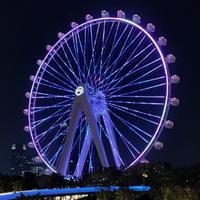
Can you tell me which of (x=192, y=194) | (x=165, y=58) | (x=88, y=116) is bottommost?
(x=192, y=194)

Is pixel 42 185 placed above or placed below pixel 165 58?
below

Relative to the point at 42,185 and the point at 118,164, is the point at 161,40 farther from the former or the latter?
the point at 42,185

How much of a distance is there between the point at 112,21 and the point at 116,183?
10.2 metres

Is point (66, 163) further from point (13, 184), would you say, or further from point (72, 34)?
point (72, 34)

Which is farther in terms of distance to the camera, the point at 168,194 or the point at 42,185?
the point at 42,185

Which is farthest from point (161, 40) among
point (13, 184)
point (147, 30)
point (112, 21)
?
point (13, 184)

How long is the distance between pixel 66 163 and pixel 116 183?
341 centimetres

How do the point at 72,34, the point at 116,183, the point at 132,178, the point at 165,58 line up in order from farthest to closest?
1. the point at 132,178
2. the point at 116,183
3. the point at 72,34
4. the point at 165,58

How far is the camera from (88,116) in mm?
28484

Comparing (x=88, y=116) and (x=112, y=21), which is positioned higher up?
(x=112, y=21)

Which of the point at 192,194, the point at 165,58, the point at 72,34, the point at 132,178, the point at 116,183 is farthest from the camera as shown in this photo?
the point at 132,178

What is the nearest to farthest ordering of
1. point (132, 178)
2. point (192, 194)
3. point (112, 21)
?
point (192, 194), point (112, 21), point (132, 178)

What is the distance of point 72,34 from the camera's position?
29000 millimetres

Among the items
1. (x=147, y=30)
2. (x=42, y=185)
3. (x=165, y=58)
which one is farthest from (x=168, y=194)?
(x=42, y=185)
